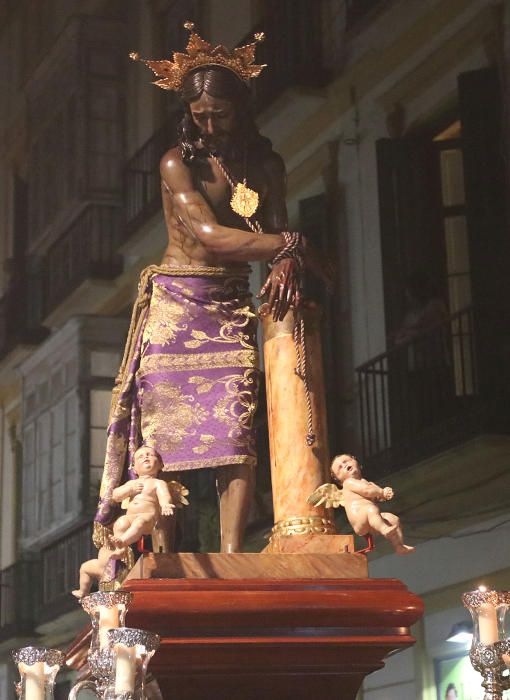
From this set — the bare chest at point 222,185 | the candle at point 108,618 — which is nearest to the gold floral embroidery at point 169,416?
the bare chest at point 222,185

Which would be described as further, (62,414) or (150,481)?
(62,414)

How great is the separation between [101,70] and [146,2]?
1.13 metres

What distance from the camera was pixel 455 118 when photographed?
11.2m

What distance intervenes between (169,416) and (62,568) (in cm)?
1042

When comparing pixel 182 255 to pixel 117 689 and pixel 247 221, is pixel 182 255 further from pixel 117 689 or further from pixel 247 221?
pixel 117 689

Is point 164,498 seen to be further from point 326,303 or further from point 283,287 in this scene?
point 326,303

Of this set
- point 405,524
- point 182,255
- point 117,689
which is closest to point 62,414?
point 405,524

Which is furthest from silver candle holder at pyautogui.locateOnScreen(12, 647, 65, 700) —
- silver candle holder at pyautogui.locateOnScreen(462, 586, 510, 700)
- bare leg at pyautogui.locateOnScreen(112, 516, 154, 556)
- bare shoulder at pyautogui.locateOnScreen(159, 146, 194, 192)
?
bare shoulder at pyautogui.locateOnScreen(159, 146, 194, 192)

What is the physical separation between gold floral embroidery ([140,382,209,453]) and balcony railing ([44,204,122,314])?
1048 centimetres

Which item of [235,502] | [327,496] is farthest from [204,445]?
[327,496]

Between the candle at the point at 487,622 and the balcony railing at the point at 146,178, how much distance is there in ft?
33.5

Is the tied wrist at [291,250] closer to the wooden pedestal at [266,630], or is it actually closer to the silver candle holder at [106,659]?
the wooden pedestal at [266,630]

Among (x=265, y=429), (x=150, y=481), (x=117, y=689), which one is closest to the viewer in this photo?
(x=117, y=689)

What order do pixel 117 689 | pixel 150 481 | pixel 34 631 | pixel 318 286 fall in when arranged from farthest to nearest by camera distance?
pixel 34 631 → pixel 318 286 → pixel 150 481 → pixel 117 689
